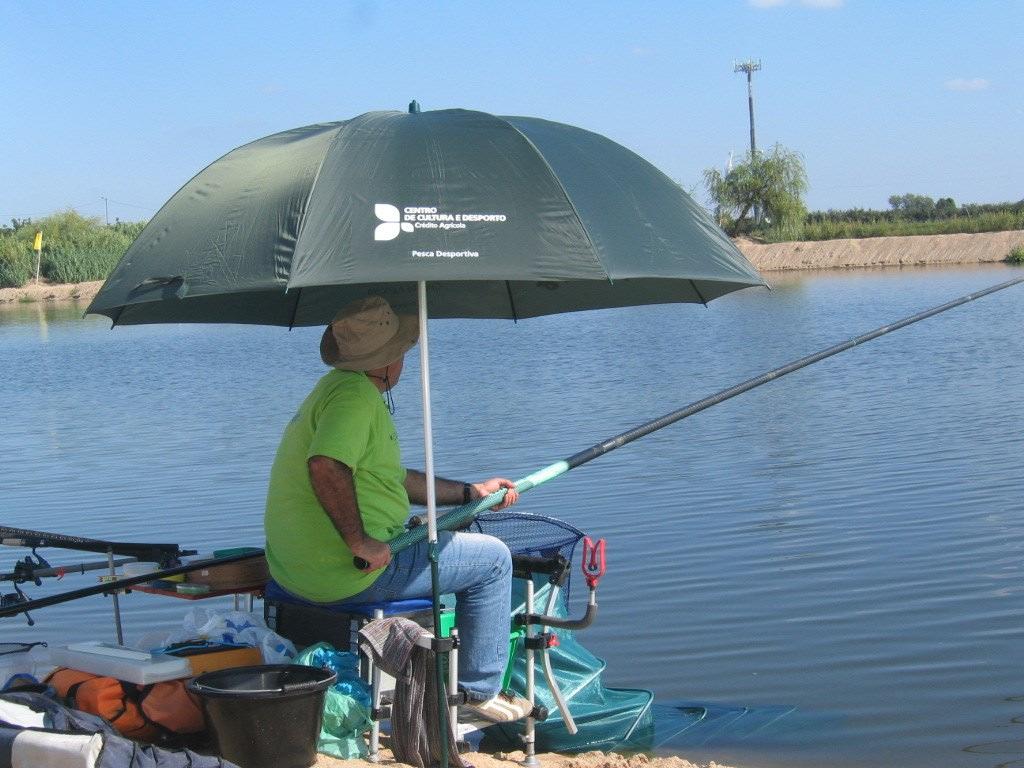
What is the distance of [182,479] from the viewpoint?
11.3m

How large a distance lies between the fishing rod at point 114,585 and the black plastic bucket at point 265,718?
1.71 feet

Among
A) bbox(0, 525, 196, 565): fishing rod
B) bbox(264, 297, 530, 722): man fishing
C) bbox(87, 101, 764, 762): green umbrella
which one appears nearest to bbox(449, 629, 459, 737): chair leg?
bbox(264, 297, 530, 722): man fishing

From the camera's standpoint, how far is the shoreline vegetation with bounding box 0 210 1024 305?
175 feet

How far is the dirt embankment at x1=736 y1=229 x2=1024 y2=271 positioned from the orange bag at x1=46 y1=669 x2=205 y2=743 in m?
51.0

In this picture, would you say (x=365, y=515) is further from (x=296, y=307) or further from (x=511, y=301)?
(x=511, y=301)

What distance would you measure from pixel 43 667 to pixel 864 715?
121 inches

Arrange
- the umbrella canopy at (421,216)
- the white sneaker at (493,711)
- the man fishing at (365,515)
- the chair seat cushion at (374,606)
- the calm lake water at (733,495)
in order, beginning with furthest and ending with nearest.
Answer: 1. the calm lake water at (733,495)
2. the white sneaker at (493,711)
3. the chair seat cushion at (374,606)
4. the man fishing at (365,515)
5. the umbrella canopy at (421,216)

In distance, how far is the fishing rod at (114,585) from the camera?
4043 mm

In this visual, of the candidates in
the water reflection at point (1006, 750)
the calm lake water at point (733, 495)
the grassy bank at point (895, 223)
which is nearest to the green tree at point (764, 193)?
the grassy bank at point (895, 223)

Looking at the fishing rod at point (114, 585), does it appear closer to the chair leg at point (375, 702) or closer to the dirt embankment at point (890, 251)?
the chair leg at point (375, 702)

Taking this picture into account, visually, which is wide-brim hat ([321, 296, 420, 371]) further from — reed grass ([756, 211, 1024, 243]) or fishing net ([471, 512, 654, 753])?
reed grass ([756, 211, 1024, 243])

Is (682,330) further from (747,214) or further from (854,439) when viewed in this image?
(747,214)

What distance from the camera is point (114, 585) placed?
4.11 m

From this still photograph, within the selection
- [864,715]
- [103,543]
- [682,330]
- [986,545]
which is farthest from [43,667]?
[682,330]
